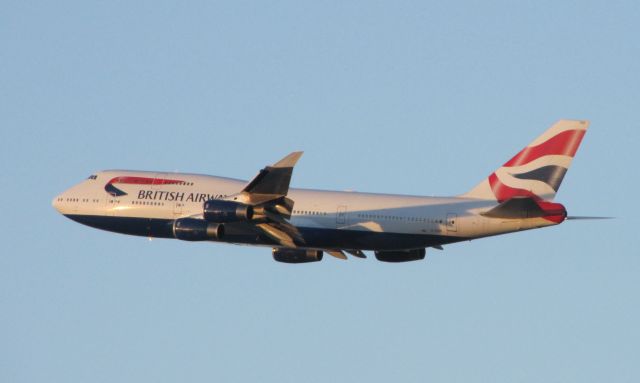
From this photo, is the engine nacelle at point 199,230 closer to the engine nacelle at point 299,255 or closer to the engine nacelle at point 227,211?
the engine nacelle at point 227,211

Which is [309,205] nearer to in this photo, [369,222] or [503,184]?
[369,222]

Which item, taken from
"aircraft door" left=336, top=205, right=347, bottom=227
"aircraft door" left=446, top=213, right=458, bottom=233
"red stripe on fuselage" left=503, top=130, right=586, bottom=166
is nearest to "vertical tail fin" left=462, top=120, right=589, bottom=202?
"red stripe on fuselage" left=503, top=130, right=586, bottom=166

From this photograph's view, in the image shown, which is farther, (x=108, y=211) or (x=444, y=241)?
(x=108, y=211)

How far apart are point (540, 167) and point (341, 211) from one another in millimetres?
11441

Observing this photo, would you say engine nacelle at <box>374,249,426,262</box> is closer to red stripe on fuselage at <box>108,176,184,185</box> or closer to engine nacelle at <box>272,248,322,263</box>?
engine nacelle at <box>272,248,322,263</box>

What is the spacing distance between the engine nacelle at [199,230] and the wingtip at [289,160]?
562 cm

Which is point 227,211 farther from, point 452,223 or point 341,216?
point 452,223

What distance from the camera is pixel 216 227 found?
264ft

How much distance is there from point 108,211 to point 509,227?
2492 centimetres

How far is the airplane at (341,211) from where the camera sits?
78.4 metres

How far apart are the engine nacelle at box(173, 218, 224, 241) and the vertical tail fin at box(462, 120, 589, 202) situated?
48.3 ft

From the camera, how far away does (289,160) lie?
7694 centimetres

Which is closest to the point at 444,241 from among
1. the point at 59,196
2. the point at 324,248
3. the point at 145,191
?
the point at 324,248

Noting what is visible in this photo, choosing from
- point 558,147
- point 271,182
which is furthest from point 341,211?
point 558,147
